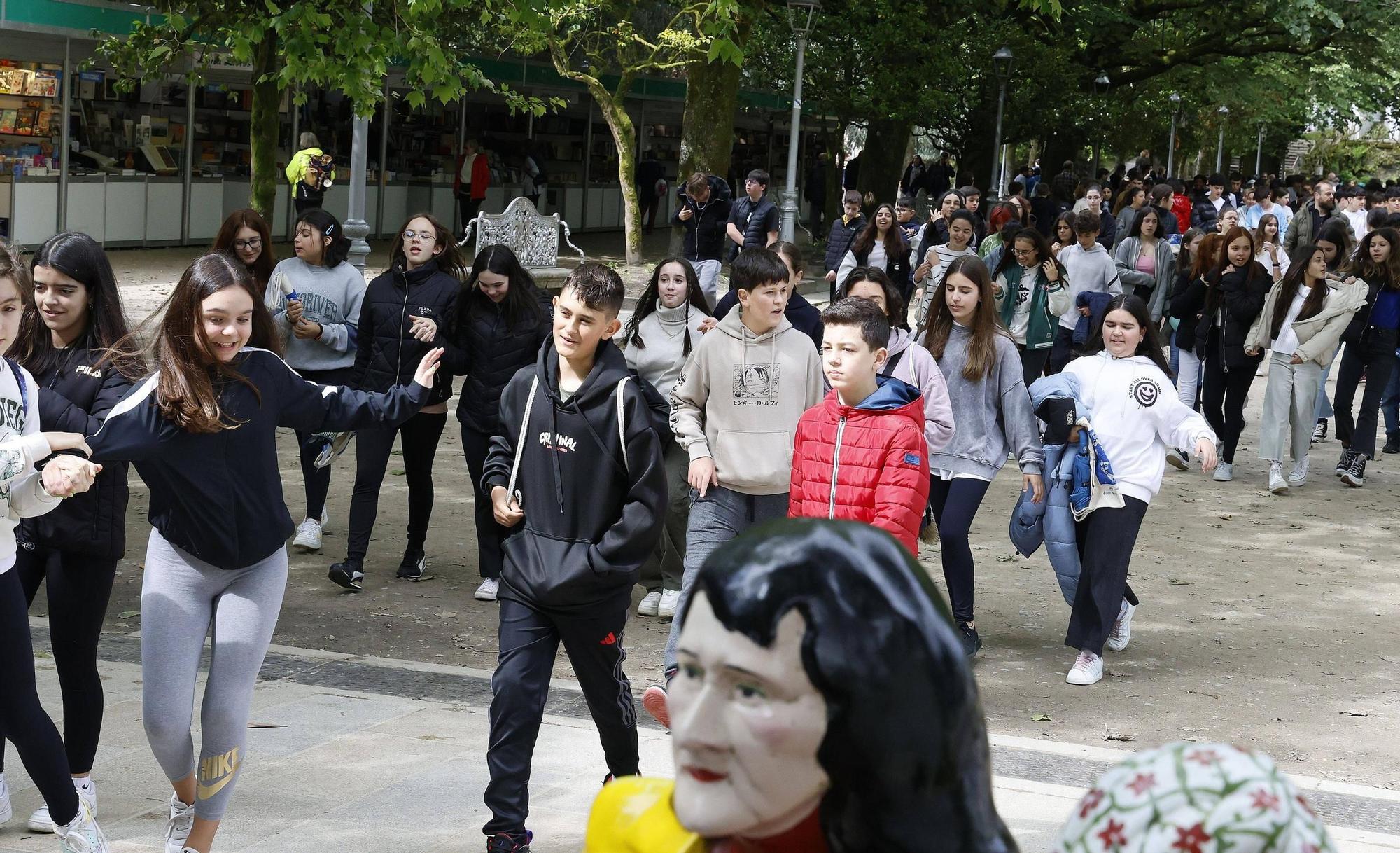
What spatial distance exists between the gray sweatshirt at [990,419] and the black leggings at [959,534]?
0.24ft

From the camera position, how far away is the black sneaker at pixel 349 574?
7.86 m


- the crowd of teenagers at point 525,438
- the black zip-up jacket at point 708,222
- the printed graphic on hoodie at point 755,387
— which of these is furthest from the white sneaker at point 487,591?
the black zip-up jacket at point 708,222

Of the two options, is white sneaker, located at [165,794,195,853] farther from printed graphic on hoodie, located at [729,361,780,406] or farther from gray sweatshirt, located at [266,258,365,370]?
gray sweatshirt, located at [266,258,365,370]

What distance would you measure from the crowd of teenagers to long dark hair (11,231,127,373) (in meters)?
0.01

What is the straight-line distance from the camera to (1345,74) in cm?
3366

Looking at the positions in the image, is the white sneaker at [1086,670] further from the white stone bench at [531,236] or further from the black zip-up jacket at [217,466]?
the white stone bench at [531,236]

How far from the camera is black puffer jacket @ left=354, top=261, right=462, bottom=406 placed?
8.00 m

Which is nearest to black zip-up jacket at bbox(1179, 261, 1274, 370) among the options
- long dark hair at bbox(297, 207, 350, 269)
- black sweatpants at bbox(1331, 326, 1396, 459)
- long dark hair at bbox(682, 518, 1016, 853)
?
black sweatpants at bbox(1331, 326, 1396, 459)

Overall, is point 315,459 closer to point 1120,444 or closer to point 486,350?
point 486,350

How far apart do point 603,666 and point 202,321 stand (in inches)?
58.0

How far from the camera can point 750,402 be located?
6254 mm

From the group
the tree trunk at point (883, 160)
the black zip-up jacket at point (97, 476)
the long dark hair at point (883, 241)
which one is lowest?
the black zip-up jacket at point (97, 476)

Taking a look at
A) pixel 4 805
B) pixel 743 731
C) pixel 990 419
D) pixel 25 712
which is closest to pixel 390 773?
pixel 4 805

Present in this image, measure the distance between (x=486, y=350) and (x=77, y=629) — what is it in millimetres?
3540
